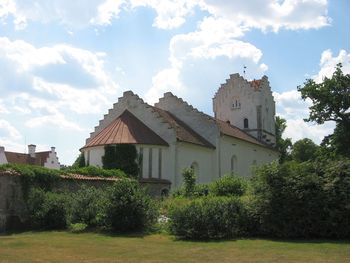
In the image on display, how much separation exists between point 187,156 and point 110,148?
23.9 feet

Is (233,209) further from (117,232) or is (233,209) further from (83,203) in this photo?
(83,203)

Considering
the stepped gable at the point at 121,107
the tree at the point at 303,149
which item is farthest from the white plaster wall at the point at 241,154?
the tree at the point at 303,149

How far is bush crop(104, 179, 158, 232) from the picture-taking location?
2131cm

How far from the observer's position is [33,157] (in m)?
66.7

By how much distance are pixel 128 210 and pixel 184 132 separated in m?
22.9

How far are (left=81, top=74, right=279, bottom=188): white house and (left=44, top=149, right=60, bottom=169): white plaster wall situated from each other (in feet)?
74.5

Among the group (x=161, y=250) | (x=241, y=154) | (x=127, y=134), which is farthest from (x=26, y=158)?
(x=161, y=250)

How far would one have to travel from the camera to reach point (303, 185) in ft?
61.0

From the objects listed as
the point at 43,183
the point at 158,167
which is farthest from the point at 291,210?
the point at 158,167

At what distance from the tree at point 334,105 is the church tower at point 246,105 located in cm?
1778

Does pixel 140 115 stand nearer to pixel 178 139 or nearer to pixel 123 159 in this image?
pixel 178 139

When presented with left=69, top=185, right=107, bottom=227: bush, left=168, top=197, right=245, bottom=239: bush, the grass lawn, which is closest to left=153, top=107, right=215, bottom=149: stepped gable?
left=69, top=185, right=107, bottom=227: bush

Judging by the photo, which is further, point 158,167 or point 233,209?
point 158,167

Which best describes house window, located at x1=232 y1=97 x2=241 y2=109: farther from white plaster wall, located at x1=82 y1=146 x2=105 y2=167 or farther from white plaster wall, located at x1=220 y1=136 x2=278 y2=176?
white plaster wall, located at x1=82 y1=146 x2=105 y2=167
